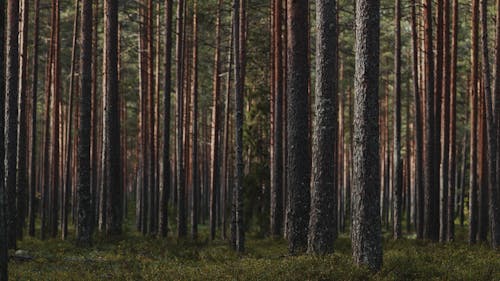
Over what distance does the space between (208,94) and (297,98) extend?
1192 inches

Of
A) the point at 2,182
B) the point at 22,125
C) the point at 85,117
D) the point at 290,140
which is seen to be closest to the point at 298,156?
the point at 290,140

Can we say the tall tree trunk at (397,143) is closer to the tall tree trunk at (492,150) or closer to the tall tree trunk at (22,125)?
the tall tree trunk at (492,150)

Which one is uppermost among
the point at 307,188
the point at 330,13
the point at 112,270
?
the point at 330,13

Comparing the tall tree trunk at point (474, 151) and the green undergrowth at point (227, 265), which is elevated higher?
the tall tree trunk at point (474, 151)

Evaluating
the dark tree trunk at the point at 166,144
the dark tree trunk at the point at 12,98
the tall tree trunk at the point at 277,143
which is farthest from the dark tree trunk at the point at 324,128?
the dark tree trunk at the point at 166,144

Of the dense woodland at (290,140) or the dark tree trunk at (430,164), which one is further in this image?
the dark tree trunk at (430,164)

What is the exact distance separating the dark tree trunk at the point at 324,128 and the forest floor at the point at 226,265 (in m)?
0.57

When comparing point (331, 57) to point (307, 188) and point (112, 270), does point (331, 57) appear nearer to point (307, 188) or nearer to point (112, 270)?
point (307, 188)

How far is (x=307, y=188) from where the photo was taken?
1267cm

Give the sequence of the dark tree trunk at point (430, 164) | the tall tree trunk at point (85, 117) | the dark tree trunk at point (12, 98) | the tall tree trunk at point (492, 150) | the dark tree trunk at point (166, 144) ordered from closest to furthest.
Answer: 1. the dark tree trunk at point (12, 98)
2. the tall tree trunk at point (85, 117)
3. the tall tree trunk at point (492, 150)
4. the dark tree trunk at point (430, 164)
5. the dark tree trunk at point (166, 144)

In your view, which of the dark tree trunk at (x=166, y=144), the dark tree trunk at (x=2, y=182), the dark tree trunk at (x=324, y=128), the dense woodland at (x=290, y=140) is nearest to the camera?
the dark tree trunk at (x=2, y=182)

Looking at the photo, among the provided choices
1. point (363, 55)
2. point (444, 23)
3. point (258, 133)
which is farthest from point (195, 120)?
point (363, 55)

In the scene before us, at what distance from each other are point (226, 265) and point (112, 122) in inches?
318

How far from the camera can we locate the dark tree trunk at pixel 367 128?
9469mm
